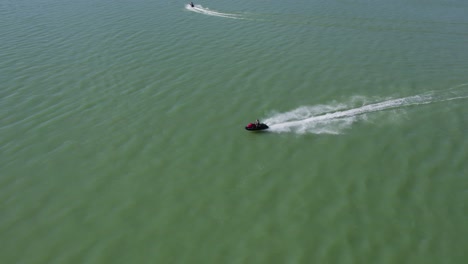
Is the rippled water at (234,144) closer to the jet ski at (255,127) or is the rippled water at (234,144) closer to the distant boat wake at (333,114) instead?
the distant boat wake at (333,114)

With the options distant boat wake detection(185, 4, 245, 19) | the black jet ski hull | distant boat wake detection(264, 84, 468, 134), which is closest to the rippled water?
distant boat wake detection(264, 84, 468, 134)

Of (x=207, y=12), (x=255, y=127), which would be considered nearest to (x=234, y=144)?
(x=255, y=127)

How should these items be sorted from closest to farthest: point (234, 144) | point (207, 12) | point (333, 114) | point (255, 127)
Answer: point (234, 144) < point (255, 127) < point (333, 114) < point (207, 12)

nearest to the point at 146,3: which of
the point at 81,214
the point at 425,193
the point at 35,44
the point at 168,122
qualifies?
the point at 35,44

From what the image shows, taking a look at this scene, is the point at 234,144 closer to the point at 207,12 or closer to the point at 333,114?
the point at 333,114

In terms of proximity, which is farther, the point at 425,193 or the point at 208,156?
the point at 208,156

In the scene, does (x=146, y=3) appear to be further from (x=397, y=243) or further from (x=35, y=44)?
(x=397, y=243)

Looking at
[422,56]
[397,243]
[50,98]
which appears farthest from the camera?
[422,56]

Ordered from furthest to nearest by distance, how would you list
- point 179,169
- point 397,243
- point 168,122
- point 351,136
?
point 168,122 < point 351,136 < point 179,169 < point 397,243
